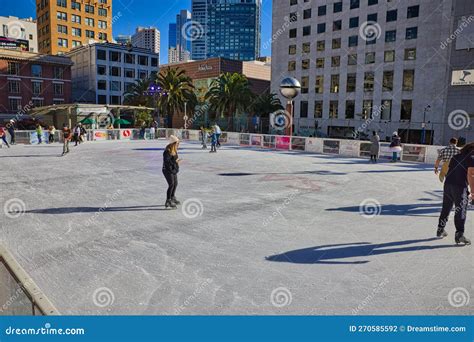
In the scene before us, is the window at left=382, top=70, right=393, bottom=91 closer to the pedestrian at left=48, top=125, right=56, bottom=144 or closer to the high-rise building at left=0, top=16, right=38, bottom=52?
the pedestrian at left=48, top=125, right=56, bottom=144

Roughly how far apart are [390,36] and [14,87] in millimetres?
54140

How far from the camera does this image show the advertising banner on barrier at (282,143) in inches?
1078

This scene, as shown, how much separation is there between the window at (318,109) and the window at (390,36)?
45.1ft

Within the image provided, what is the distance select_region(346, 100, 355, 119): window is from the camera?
192 ft

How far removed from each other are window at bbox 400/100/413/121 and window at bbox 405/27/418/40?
9.02 m

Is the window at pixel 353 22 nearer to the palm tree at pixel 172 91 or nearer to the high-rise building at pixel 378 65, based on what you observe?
the high-rise building at pixel 378 65

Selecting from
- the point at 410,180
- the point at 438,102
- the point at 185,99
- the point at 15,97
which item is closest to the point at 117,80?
the point at 15,97

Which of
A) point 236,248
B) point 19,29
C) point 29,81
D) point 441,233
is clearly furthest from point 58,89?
point 441,233

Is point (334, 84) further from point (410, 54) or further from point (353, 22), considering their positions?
point (410, 54)

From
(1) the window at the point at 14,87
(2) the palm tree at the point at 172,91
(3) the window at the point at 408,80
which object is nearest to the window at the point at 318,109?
(3) the window at the point at 408,80

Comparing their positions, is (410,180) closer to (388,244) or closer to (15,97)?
(388,244)

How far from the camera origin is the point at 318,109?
6309 cm

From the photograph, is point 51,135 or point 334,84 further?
point 334,84
